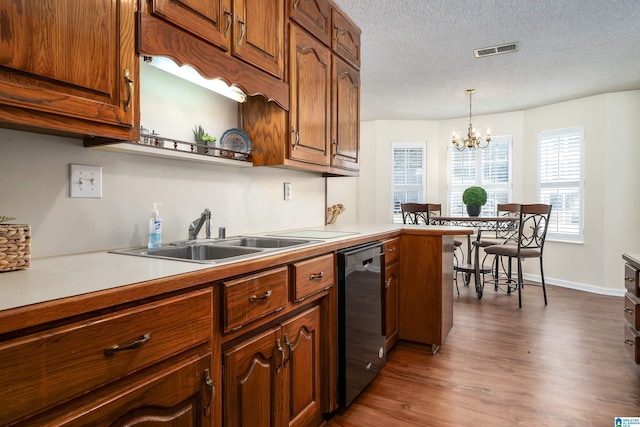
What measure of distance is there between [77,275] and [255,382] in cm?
65

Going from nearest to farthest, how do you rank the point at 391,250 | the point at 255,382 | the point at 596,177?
the point at 255,382 < the point at 391,250 < the point at 596,177

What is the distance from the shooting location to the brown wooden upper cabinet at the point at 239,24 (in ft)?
4.30

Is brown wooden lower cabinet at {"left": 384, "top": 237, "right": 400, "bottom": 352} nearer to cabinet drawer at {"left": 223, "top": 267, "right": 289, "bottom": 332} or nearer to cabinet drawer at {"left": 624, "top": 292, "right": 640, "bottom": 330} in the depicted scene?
cabinet drawer at {"left": 223, "top": 267, "right": 289, "bottom": 332}

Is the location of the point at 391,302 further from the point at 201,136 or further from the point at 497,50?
the point at 497,50

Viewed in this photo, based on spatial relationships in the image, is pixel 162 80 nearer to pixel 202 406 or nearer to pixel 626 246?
pixel 202 406

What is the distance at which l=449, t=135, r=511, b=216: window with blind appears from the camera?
5.51 m

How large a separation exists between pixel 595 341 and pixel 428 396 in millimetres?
1785

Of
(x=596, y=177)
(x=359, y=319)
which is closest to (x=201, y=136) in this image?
(x=359, y=319)

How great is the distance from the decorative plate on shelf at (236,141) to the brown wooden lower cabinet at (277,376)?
974 millimetres

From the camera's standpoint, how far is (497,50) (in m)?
3.31

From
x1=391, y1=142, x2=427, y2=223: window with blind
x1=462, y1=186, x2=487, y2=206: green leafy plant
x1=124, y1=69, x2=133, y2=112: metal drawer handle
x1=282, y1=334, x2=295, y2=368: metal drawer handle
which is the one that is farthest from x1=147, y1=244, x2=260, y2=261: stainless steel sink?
x1=391, y1=142, x2=427, y2=223: window with blind

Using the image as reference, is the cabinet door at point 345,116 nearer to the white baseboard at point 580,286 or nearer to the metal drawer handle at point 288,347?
the metal drawer handle at point 288,347

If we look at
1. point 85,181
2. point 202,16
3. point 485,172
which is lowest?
point 85,181

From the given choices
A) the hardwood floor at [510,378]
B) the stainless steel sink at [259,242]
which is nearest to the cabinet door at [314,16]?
the stainless steel sink at [259,242]
